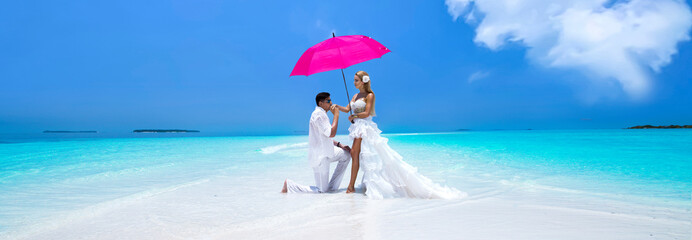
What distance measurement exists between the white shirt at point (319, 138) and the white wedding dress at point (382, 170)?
379 millimetres

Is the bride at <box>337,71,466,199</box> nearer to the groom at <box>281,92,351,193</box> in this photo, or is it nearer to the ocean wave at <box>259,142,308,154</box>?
the groom at <box>281,92,351,193</box>

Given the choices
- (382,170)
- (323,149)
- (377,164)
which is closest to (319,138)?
(323,149)

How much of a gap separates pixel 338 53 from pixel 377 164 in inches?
65.5

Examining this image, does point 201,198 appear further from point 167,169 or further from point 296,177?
point 167,169

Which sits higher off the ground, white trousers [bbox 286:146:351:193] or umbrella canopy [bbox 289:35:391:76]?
umbrella canopy [bbox 289:35:391:76]

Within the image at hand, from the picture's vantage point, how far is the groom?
513 cm

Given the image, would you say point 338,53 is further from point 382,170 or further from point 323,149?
point 382,170

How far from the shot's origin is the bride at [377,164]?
5031 mm

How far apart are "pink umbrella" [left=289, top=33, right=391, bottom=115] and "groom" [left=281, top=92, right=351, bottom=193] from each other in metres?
0.42

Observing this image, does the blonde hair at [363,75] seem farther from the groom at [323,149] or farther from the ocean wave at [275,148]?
the ocean wave at [275,148]

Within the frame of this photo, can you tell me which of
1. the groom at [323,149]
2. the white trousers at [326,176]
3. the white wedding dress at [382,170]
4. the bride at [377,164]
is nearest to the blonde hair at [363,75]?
the bride at [377,164]

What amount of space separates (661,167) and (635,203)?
5.82m

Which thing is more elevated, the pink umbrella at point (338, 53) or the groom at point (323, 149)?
the pink umbrella at point (338, 53)

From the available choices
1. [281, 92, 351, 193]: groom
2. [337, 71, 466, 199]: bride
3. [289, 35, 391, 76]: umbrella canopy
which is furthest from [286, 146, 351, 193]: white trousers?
[289, 35, 391, 76]: umbrella canopy
